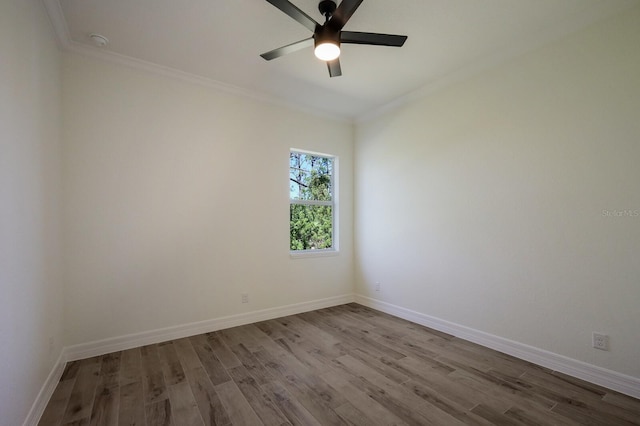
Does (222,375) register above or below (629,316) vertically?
below

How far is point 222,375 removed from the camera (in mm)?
2322

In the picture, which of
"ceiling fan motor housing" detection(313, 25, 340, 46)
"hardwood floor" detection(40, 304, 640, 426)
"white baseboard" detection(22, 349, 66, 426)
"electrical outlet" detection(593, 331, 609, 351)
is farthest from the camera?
"electrical outlet" detection(593, 331, 609, 351)

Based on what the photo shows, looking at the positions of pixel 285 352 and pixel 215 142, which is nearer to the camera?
pixel 285 352

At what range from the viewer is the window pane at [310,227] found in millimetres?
4066

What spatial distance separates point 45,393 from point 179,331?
1.17 m

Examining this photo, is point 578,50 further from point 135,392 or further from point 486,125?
point 135,392

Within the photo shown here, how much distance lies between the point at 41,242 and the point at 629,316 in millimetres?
4257

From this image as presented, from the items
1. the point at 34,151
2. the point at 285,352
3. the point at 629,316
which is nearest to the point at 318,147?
the point at 285,352

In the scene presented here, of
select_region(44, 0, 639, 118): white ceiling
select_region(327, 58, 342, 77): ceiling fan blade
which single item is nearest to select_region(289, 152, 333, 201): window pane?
select_region(44, 0, 639, 118): white ceiling

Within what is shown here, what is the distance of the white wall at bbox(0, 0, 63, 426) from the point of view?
4.88ft

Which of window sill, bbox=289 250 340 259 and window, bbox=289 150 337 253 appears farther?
window, bbox=289 150 337 253

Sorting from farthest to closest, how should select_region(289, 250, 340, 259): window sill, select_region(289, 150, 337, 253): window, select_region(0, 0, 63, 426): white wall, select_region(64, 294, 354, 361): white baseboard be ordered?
select_region(289, 150, 337, 253): window, select_region(289, 250, 340, 259): window sill, select_region(64, 294, 354, 361): white baseboard, select_region(0, 0, 63, 426): white wall

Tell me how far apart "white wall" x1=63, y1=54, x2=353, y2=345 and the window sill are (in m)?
0.09

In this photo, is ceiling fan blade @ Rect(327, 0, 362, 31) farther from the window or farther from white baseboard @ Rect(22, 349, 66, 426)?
white baseboard @ Rect(22, 349, 66, 426)
